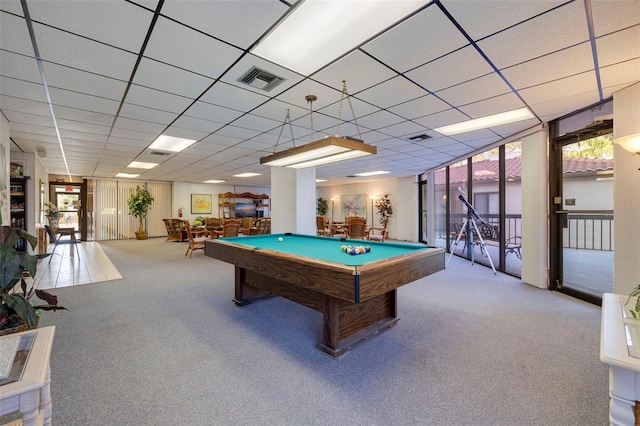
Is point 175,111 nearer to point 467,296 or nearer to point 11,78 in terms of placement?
point 11,78

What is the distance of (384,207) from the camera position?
10773 millimetres

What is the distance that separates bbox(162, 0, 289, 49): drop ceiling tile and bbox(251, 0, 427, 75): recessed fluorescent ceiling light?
4.1 inches

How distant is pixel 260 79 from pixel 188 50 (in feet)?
2.24

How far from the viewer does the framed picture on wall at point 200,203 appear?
40.4 feet

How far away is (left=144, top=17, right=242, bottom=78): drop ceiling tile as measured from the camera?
1.99 metres

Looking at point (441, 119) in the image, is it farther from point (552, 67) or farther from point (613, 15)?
point (613, 15)

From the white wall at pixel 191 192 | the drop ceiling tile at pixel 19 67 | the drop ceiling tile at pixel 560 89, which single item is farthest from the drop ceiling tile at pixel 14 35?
the white wall at pixel 191 192

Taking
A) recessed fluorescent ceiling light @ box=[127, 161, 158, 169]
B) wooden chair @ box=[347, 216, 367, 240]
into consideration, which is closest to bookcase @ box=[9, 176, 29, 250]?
recessed fluorescent ceiling light @ box=[127, 161, 158, 169]

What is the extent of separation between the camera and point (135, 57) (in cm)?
232

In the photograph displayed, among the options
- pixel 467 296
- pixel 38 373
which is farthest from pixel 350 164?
pixel 38 373

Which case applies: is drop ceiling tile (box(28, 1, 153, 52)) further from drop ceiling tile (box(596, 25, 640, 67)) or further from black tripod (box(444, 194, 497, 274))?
black tripod (box(444, 194, 497, 274))

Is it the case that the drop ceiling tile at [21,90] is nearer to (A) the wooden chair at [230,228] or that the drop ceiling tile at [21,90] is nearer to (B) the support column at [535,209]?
(A) the wooden chair at [230,228]

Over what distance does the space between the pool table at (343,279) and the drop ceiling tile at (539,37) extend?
1.77 metres

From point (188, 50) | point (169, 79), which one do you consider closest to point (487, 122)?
point (188, 50)
